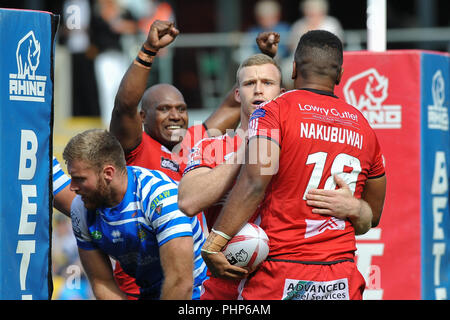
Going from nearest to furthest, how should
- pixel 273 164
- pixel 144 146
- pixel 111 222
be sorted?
pixel 273 164
pixel 111 222
pixel 144 146

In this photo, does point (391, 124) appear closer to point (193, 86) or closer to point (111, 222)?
point (111, 222)

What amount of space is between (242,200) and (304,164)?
393 millimetres

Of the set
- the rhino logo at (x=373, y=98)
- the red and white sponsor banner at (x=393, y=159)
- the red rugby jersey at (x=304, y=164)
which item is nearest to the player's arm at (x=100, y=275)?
the red rugby jersey at (x=304, y=164)

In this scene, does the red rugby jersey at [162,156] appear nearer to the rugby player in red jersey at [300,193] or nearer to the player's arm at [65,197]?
the player's arm at [65,197]

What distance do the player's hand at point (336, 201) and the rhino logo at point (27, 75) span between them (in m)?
1.90

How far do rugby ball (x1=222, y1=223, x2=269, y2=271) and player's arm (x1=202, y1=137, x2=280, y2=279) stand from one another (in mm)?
30

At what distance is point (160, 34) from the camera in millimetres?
5555

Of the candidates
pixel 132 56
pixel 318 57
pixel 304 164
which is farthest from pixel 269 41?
pixel 132 56

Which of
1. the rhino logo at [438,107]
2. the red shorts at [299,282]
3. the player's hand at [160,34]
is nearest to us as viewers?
the red shorts at [299,282]

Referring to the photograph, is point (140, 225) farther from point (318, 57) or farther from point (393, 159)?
point (393, 159)

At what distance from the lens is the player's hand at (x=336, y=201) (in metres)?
4.38

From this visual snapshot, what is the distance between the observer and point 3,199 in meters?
4.89
